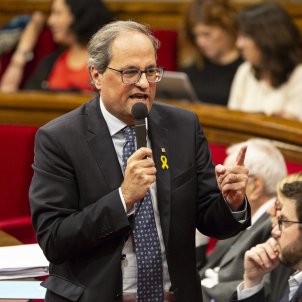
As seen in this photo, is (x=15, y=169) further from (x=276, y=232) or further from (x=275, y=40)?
(x=276, y=232)

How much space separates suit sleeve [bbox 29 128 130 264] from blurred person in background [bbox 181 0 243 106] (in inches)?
91.2

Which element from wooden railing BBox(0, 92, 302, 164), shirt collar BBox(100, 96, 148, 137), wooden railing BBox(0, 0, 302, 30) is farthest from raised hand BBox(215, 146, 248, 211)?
wooden railing BBox(0, 0, 302, 30)

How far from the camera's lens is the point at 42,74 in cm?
426

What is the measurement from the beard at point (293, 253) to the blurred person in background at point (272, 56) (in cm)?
148

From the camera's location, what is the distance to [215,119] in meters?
3.10

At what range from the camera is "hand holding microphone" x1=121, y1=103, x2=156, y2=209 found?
1.58 metres

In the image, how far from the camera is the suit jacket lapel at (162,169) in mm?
1777

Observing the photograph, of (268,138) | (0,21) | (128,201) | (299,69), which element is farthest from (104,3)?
(128,201)

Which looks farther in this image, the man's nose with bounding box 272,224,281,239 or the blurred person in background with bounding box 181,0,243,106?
the blurred person in background with bounding box 181,0,243,106

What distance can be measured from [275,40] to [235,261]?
1.39m

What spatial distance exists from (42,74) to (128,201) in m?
2.70

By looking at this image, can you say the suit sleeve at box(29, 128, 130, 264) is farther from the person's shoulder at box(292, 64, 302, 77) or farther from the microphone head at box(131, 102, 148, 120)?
the person's shoulder at box(292, 64, 302, 77)

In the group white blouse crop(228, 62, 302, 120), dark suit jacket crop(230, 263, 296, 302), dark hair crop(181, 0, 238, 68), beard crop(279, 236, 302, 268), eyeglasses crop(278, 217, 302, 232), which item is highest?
dark hair crop(181, 0, 238, 68)

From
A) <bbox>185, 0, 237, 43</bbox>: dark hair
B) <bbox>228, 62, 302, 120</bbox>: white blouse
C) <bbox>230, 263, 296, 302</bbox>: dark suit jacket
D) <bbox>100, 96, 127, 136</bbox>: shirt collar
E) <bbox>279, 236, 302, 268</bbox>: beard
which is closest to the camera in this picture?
<bbox>100, 96, 127, 136</bbox>: shirt collar
